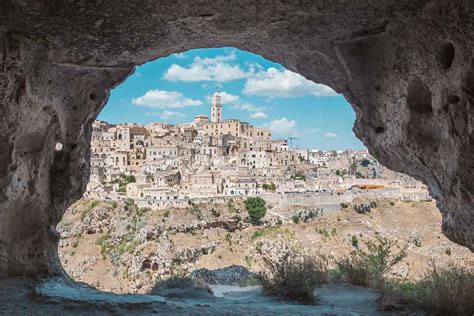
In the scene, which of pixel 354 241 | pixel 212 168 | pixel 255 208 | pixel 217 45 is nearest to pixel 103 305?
pixel 217 45

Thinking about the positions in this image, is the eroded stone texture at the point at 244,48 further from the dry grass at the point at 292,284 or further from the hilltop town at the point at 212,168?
the hilltop town at the point at 212,168

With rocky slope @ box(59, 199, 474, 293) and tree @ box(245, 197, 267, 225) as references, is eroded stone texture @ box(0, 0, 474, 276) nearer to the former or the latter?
rocky slope @ box(59, 199, 474, 293)

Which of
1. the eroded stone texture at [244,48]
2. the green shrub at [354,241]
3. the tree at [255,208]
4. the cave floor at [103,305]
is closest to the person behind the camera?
the eroded stone texture at [244,48]

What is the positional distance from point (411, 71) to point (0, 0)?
405cm

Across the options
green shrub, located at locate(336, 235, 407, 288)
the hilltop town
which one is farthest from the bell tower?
green shrub, located at locate(336, 235, 407, 288)

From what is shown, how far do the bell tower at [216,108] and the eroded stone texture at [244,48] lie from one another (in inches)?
4701

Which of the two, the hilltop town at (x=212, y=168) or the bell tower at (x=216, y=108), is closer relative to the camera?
the hilltop town at (x=212, y=168)

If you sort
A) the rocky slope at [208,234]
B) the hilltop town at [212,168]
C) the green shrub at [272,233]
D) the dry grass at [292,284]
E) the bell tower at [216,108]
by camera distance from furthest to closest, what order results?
the bell tower at [216,108], the hilltop town at [212,168], the green shrub at [272,233], the rocky slope at [208,234], the dry grass at [292,284]

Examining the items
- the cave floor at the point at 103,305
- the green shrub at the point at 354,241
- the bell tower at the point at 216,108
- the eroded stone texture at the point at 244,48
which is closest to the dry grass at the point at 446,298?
the cave floor at the point at 103,305

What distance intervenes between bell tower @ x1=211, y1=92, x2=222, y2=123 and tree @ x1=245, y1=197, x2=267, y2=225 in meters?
70.7

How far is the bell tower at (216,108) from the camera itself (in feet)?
411

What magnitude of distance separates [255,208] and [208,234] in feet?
28.4

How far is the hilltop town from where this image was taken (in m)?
62.3

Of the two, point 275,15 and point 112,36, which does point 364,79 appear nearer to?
point 275,15
